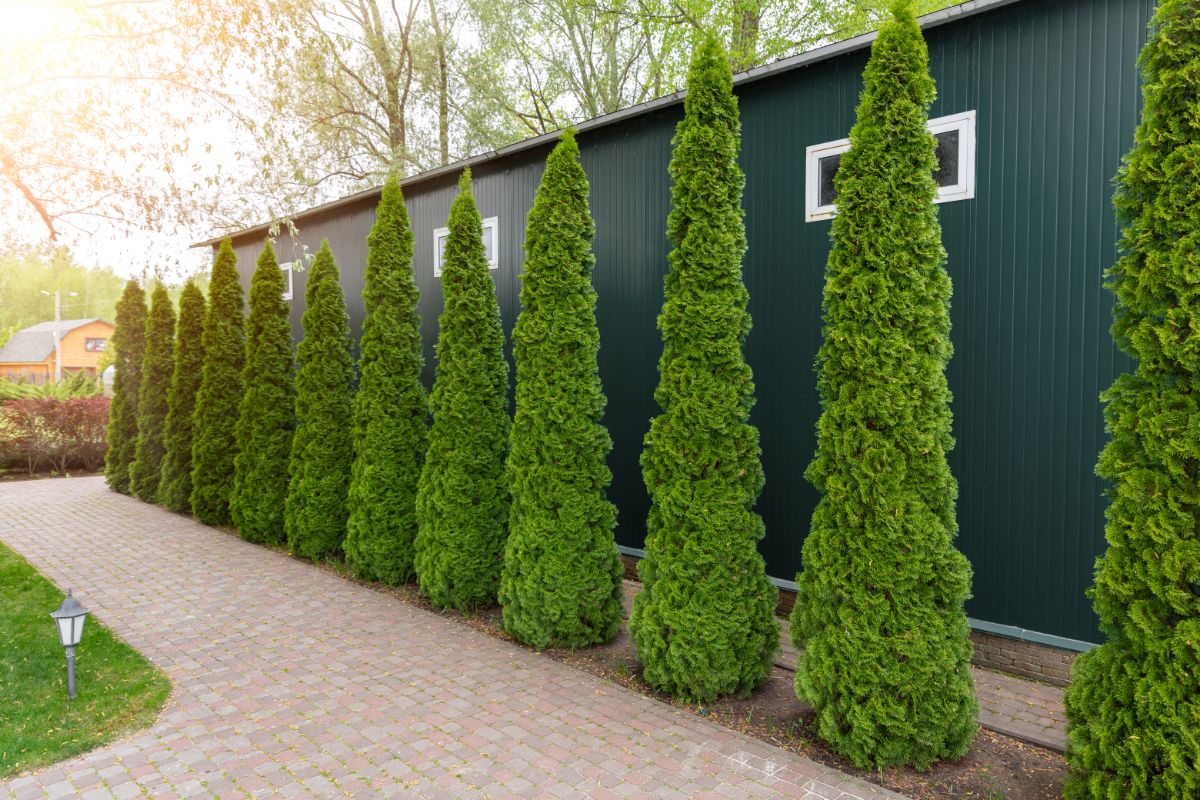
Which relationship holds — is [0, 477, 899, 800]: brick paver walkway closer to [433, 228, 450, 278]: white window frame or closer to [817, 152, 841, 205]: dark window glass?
[817, 152, 841, 205]: dark window glass

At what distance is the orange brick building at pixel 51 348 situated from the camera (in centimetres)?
3731

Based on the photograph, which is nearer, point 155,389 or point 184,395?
point 184,395

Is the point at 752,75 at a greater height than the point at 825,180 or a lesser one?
greater

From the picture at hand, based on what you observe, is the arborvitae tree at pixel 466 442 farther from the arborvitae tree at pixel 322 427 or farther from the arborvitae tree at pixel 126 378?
the arborvitae tree at pixel 126 378

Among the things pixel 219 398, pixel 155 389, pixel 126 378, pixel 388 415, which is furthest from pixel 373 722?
pixel 126 378

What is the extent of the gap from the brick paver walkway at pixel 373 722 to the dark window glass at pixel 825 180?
13.4 ft

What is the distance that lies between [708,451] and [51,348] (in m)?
44.3

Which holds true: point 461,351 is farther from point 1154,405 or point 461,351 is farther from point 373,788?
point 1154,405

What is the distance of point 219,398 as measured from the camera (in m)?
10.2

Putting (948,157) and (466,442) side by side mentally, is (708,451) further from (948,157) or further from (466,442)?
(948,157)

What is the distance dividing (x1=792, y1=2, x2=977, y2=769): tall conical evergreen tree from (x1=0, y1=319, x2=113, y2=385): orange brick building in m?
42.0

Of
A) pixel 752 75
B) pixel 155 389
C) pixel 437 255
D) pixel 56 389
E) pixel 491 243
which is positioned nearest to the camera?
pixel 752 75

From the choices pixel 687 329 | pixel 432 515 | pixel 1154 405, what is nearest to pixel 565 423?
pixel 687 329

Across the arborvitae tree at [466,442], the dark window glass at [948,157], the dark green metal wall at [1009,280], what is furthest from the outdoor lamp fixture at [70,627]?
the dark window glass at [948,157]
